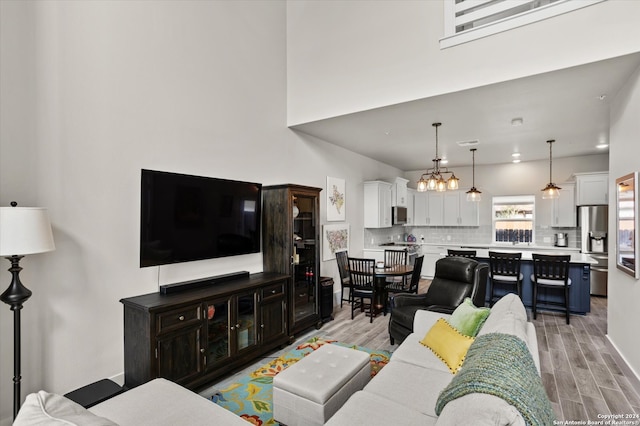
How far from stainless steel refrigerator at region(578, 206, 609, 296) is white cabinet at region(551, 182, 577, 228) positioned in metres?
0.22

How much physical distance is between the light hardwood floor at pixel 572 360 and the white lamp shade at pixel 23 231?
1807 mm

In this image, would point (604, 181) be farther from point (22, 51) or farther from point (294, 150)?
point (22, 51)

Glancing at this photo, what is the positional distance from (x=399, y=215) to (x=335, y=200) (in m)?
2.62

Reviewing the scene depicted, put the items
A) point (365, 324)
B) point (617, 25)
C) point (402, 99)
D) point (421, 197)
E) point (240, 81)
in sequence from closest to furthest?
point (617, 25)
point (402, 99)
point (240, 81)
point (365, 324)
point (421, 197)

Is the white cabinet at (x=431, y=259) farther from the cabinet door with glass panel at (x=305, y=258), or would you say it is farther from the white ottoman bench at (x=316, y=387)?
the white ottoman bench at (x=316, y=387)

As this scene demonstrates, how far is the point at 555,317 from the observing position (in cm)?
504

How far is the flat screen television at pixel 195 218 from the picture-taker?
114 inches

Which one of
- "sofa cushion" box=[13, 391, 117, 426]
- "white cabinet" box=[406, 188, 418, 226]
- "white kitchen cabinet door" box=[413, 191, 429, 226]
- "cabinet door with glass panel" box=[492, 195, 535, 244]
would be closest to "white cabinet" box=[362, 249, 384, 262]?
"white cabinet" box=[406, 188, 418, 226]

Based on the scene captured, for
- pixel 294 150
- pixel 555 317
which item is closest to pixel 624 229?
pixel 555 317

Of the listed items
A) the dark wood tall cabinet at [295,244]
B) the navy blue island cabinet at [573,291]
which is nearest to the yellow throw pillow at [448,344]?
the dark wood tall cabinet at [295,244]

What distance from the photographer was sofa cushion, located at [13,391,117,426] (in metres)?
1.00

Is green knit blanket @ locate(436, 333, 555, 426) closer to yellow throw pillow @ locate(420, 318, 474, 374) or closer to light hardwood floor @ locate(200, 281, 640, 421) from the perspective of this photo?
yellow throw pillow @ locate(420, 318, 474, 374)

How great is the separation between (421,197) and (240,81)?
20.3 ft

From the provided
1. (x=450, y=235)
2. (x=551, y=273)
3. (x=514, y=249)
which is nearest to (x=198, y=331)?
(x=551, y=273)
